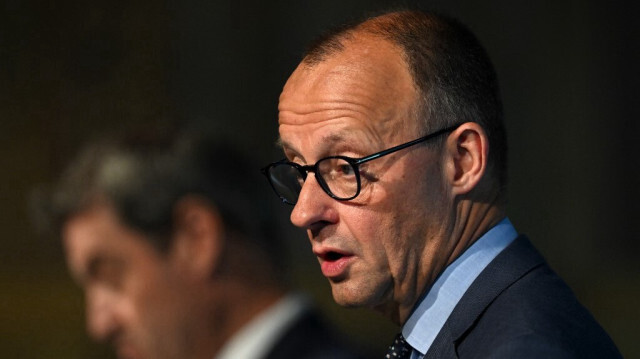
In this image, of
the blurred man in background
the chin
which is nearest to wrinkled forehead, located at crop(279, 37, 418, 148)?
the chin

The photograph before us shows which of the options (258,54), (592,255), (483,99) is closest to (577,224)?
(592,255)

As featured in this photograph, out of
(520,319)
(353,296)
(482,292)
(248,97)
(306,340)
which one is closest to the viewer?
(520,319)

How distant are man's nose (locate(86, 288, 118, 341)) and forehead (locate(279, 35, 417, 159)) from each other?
143 centimetres

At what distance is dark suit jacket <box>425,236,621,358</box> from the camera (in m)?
2.05

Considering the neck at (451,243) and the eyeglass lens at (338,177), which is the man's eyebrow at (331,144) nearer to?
the eyeglass lens at (338,177)

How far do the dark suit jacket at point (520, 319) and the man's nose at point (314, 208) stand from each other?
1.17 feet

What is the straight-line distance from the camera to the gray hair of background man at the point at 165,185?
363 cm

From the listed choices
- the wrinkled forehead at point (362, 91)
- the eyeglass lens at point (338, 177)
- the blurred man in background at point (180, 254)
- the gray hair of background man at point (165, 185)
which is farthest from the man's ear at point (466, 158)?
the gray hair of background man at point (165, 185)

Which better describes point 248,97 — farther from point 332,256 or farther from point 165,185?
point 332,256

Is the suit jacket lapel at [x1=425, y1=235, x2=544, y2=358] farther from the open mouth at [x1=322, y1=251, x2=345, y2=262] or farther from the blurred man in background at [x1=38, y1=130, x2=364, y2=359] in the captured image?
the blurred man in background at [x1=38, y1=130, x2=364, y2=359]

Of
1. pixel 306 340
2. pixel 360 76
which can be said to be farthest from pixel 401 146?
pixel 306 340

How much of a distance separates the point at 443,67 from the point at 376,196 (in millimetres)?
339

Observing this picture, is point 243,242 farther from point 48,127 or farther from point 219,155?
point 48,127

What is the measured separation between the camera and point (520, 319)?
2.14m
